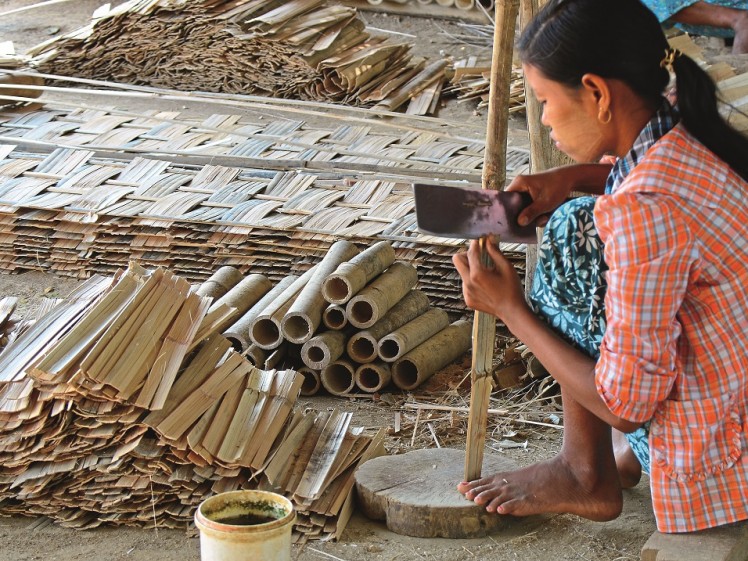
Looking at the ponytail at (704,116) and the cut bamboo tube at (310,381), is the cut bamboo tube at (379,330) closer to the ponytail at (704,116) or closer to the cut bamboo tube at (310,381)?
the cut bamboo tube at (310,381)

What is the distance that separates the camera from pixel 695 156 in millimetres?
2014

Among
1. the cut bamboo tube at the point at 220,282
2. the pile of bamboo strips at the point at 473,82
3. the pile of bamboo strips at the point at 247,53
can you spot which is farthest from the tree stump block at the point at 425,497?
the pile of bamboo strips at the point at 247,53

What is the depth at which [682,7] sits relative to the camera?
5406mm

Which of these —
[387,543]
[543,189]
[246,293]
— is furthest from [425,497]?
[246,293]

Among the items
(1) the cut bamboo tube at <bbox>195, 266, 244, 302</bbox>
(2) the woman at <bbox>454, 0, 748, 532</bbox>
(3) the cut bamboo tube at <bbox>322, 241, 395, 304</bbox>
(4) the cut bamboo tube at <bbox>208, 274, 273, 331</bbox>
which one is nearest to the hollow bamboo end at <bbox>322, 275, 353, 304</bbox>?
(3) the cut bamboo tube at <bbox>322, 241, 395, 304</bbox>

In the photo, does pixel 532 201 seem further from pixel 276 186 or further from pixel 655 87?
pixel 276 186

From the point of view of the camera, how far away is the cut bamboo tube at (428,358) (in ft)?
12.4

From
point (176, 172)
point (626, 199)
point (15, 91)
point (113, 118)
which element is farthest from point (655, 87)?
point (15, 91)

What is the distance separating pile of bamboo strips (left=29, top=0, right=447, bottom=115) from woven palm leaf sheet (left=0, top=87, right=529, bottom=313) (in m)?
1.62

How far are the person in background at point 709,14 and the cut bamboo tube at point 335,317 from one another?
8.92 ft

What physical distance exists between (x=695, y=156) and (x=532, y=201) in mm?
572

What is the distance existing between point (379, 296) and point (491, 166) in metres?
1.24

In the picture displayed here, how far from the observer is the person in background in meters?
5.34

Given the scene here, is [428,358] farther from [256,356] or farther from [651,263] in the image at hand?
[651,263]
